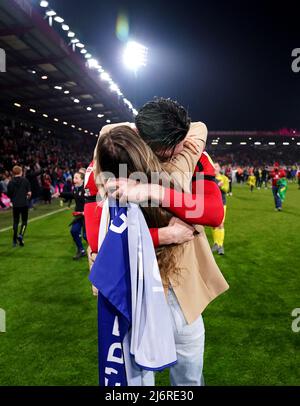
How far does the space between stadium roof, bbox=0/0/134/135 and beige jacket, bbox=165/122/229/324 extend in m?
12.4

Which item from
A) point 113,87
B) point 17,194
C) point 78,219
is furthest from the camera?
point 113,87

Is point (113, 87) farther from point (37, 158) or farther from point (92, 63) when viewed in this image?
point (37, 158)

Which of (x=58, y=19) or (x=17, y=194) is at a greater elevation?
(x=58, y=19)

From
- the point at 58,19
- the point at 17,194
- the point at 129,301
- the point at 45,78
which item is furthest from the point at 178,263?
the point at 45,78

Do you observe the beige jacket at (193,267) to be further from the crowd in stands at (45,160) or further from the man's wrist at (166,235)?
the crowd in stands at (45,160)

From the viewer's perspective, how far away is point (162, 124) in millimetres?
1423

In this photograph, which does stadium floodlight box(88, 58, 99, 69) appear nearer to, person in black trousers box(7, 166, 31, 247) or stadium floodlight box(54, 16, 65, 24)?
stadium floodlight box(54, 16, 65, 24)

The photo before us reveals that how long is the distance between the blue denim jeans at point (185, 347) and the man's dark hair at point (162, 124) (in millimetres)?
678

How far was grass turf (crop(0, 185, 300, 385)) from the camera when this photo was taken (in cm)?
327

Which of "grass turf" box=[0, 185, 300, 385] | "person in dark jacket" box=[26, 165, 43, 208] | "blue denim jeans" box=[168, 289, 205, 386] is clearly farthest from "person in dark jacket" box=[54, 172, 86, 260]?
"person in dark jacket" box=[26, 165, 43, 208]

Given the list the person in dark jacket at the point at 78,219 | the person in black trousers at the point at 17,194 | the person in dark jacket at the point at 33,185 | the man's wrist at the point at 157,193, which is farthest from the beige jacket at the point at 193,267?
the person in dark jacket at the point at 33,185

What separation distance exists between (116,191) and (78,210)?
622 centimetres

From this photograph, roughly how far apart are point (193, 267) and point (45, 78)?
71.8 feet

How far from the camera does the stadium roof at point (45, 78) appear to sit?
44.3ft
